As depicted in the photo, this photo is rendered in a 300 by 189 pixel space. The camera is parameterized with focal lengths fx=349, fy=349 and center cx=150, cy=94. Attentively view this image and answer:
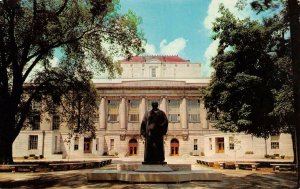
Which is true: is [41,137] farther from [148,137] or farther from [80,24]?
[148,137]

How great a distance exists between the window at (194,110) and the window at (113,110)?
1349 cm

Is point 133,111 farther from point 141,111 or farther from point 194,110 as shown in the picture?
point 194,110

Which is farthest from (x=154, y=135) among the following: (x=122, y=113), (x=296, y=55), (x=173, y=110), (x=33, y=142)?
(x=33, y=142)

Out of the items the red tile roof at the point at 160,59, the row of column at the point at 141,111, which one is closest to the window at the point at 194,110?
the row of column at the point at 141,111

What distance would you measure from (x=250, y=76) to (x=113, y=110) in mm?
40595

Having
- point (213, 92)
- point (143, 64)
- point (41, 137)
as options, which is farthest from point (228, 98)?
point (143, 64)

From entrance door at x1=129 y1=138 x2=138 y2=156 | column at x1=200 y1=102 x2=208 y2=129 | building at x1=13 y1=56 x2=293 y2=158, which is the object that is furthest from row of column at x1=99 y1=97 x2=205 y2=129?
entrance door at x1=129 y1=138 x2=138 y2=156

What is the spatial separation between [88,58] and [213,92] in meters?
11.2

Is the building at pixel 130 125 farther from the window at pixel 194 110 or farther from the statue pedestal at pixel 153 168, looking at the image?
the statue pedestal at pixel 153 168

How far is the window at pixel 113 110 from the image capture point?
6425 centimetres

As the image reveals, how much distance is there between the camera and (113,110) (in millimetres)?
64500

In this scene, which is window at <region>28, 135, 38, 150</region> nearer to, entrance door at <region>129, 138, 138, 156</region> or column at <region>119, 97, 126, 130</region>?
column at <region>119, 97, 126, 130</region>

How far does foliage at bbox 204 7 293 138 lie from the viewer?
26.3 meters

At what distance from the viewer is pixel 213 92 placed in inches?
1207
